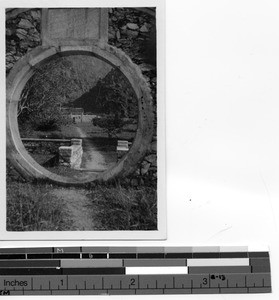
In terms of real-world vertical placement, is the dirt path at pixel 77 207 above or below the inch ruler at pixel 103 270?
above

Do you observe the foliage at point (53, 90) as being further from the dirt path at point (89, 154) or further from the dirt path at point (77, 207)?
the dirt path at point (77, 207)

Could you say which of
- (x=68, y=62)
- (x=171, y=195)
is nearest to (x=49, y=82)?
(x=68, y=62)

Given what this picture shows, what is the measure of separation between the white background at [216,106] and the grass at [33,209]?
0.62 ft

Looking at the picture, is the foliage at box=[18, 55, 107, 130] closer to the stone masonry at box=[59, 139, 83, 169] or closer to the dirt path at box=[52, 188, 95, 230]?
the stone masonry at box=[59, 139, 83, 169]

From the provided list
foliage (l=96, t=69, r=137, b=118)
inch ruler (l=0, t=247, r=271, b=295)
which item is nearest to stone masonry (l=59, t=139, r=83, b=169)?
foliage (l=96, t=69, r=137, b=118)

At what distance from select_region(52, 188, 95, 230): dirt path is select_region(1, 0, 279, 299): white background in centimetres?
12

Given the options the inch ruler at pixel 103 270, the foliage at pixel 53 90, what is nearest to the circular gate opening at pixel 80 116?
the foliage at pixel 53 90

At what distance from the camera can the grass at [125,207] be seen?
1388 mm

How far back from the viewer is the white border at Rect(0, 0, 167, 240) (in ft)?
4.52

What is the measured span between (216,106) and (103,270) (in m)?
0.48

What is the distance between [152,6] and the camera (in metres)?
1.38

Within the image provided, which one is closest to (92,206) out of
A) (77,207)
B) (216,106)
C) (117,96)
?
(77,207)

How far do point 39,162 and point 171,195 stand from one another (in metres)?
0.33
